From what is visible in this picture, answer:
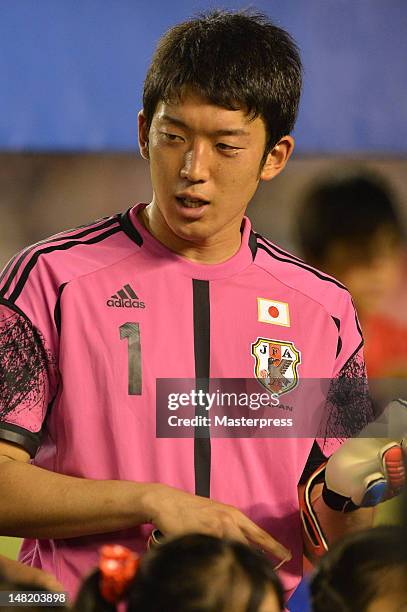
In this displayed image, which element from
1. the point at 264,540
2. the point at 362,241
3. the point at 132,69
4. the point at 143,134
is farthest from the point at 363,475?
the point at 132,69

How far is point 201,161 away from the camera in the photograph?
117cm

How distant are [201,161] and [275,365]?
258 mm

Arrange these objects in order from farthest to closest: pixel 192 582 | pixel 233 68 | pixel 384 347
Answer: pixel 384 347
pixel 233 68
pixel 192 582

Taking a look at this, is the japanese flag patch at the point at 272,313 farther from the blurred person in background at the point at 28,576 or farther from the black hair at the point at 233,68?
the blurred person in background at the point at 28,576

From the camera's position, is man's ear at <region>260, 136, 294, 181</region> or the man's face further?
man's ear at <region>260, 136, 294, 181</region>

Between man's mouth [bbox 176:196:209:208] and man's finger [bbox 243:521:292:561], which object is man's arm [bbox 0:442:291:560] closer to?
man's finger [bbox 243:521:292:561]

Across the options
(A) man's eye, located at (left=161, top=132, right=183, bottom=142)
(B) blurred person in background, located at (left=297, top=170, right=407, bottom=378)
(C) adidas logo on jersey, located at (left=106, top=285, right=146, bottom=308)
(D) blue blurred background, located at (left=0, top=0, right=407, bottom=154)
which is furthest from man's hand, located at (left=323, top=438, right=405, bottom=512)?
(D) blue blurred background, located at (left=0, top=0, right=407, bottom=154)

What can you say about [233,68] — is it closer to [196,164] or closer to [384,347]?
[196,164]

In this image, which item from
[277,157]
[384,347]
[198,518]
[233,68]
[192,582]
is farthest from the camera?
[384,347]

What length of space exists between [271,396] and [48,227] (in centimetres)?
58

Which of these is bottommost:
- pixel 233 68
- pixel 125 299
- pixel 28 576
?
pixel 28 576

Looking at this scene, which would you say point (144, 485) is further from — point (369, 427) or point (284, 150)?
point (284, 150)

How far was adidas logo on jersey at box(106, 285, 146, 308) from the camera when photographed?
124 centimetres

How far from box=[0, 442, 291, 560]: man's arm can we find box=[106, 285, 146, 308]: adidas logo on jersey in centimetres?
20
